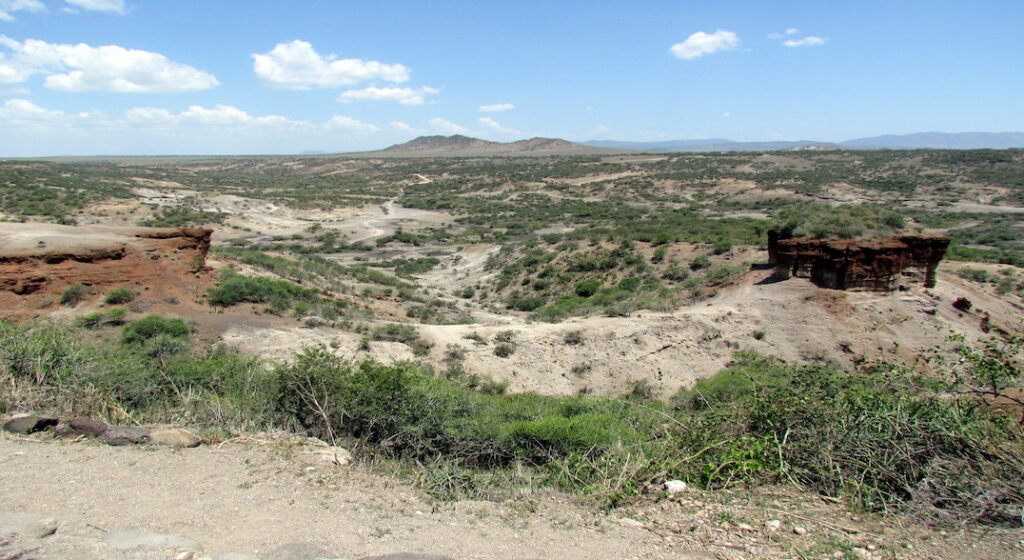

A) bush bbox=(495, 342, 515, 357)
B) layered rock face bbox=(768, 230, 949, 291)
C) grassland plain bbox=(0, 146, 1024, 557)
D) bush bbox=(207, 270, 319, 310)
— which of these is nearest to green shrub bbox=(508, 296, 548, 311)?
grassland plain bbox=(0, 146, 1024, 557)

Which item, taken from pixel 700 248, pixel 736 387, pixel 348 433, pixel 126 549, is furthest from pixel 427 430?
pixel 700 248

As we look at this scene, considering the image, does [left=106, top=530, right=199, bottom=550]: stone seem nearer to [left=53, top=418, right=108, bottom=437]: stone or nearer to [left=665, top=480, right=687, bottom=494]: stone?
[left=53, top=418, right=108, bottom=437]: stone

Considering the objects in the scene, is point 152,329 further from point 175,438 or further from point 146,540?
point 146,540

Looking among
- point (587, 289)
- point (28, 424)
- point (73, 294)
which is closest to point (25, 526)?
point (28, 424)

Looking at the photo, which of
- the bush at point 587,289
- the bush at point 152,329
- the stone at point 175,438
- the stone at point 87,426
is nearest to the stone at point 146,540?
the stone at point 175,438

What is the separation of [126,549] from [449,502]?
8.68 ft

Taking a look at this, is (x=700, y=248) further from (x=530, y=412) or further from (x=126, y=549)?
(x=126, y=549)

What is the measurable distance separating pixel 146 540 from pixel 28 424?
3536mm

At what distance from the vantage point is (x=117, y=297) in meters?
15.5

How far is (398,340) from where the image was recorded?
15.6 metres

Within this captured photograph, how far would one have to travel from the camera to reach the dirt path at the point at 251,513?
4.29m

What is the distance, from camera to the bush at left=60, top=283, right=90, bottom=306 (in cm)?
1531

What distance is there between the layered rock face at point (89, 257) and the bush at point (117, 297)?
2.61 feet

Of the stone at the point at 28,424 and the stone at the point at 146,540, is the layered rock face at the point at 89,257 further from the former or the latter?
the stone at the point at 146,540
